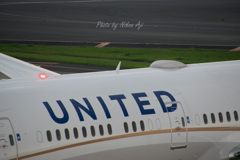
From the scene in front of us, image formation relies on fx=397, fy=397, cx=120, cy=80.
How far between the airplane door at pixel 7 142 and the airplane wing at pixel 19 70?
21.0 ft

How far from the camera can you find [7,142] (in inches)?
444

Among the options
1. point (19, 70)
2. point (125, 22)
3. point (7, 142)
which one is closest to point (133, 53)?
point (125, 22)

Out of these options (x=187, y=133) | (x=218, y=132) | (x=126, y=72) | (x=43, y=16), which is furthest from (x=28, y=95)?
(x=43, y=16)

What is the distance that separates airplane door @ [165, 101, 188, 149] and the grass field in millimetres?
22767

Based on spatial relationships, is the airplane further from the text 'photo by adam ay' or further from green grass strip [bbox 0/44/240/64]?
the text 'photo by adam ay'

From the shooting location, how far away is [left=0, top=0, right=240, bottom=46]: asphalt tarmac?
52.0 meters

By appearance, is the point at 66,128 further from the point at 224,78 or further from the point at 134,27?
the point at 134,27

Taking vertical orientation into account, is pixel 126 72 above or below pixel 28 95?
above

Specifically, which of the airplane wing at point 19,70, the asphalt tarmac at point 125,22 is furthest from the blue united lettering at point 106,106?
the asphalt tarmac at point 125,22

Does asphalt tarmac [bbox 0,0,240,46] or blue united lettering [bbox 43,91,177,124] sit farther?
asphalt tarmac [bbox 0,0,240,46]

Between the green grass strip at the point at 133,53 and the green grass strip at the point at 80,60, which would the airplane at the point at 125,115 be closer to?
the green grass strip at the point at 80,60

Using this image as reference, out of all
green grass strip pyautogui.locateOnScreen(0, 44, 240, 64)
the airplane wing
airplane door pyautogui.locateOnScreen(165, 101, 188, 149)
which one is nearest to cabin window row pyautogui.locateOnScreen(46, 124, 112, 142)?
airplane door pyautogui.locateOnScreen(165, 101, 188, 149)

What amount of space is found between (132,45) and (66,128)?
116 ft

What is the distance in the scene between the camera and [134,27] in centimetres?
5953
